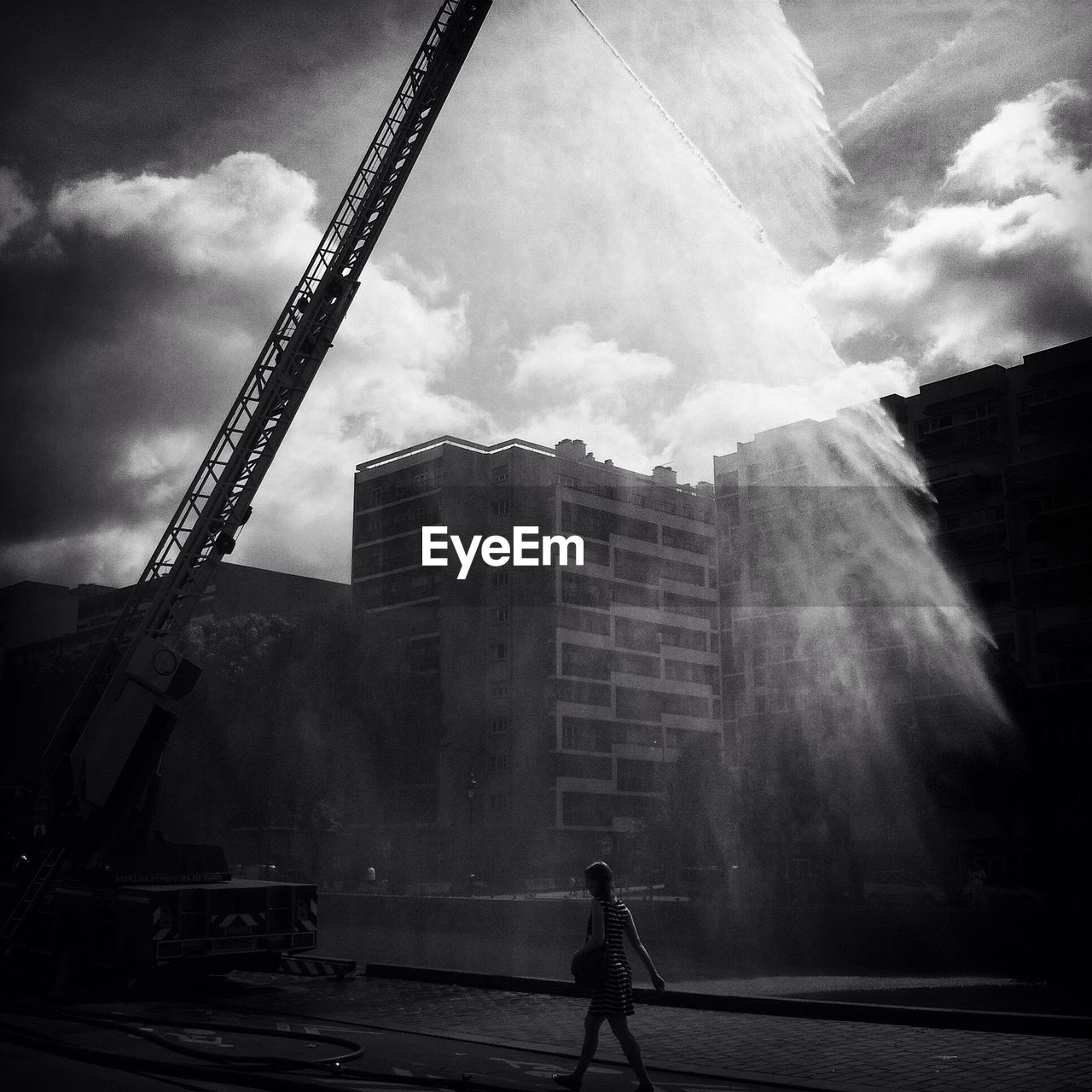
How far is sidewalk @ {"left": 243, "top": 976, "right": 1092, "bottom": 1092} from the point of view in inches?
384

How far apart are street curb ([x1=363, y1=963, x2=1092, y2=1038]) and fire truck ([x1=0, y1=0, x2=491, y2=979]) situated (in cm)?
346

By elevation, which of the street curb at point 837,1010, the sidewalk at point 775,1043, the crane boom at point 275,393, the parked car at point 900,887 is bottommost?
the sidewalk at point 775,1043

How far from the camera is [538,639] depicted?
8962 centimetres

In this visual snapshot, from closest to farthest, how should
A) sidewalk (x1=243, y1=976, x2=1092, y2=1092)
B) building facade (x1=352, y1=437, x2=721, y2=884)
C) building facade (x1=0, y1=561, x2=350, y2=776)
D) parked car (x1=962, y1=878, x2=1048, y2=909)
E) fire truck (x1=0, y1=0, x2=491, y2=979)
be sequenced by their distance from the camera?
sidewalk (x1=243, y1=976, x2=1092, y2=1092) → fire truck (x1=0, y1=0, x2=491, y2=979) → parked car (x1=962, y1=878, x2=1048, y2=909) → building facade (x1=0, y1=561, x2=350, y2=776) → building facade (x1=352, y1=437, x2=721, y2=884)

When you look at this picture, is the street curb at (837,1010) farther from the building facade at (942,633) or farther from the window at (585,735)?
the window at (585,735)

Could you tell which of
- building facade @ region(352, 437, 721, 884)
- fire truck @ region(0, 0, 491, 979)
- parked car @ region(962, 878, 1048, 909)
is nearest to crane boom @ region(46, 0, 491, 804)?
fire truck @ region(0, 0, 491, 979)

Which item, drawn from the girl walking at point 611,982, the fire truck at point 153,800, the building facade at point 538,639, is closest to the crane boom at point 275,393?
the fire truck at point 153,800

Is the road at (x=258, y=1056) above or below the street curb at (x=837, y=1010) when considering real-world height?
below

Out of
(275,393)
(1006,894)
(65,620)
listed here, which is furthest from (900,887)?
(65,620)

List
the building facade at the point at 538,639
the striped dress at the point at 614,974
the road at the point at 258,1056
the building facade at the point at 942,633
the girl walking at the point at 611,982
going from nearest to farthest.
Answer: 1. the girl walking at the point at 611,982
2. the striped dress at the point at 614,974
3. the road at the point at 258,1056
4. the building facade at the point at 942,633
5. the building facade at the point at 538,639

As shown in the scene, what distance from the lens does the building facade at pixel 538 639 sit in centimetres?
8481

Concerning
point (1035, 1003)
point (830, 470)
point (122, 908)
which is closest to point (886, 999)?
point (1035, 1003)

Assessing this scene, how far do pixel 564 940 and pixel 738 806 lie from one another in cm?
2460

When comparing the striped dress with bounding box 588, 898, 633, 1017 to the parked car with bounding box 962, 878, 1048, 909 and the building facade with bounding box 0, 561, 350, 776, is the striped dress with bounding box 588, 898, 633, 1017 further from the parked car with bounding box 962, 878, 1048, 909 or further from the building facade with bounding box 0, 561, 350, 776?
the parked car with bounding box 962, 878, 1048, 909
